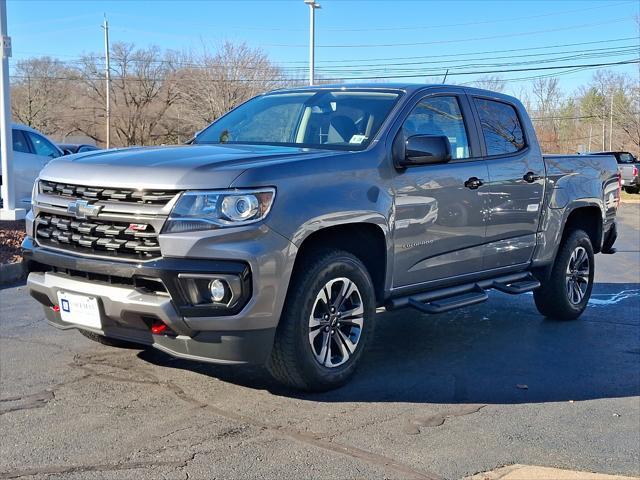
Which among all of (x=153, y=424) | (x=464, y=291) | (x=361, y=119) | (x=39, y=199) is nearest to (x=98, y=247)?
(x=39, y=199)

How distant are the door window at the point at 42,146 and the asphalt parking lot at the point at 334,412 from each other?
348 inches

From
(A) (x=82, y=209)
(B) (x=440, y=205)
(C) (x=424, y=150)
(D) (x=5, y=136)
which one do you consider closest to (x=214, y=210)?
(A) (x=82, y=209)

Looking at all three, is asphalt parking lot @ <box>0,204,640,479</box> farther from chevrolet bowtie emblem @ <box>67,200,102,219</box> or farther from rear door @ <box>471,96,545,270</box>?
chevrolet bowtie emblem @ <box>67,200,102,219</box>

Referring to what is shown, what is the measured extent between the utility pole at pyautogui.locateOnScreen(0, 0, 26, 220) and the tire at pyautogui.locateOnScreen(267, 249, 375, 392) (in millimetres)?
8940

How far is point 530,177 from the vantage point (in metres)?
6.38

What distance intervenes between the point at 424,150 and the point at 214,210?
169 centimetres

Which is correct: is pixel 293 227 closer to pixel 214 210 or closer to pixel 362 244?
pixel 214 210

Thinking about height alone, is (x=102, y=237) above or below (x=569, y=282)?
above

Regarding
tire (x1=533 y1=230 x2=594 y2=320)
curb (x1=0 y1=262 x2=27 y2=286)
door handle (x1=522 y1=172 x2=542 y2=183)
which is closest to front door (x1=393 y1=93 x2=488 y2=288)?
door handle (x1=522 y1=172 x2=542 y2=183)

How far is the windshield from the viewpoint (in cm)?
527

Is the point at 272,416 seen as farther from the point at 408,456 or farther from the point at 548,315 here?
the point at 548,315

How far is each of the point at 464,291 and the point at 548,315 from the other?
1.91 metres

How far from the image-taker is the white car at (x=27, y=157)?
14.0 m

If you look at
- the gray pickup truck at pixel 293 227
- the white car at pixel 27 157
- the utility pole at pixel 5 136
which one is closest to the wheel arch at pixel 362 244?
the gray pickup truck at pixel 293 227
